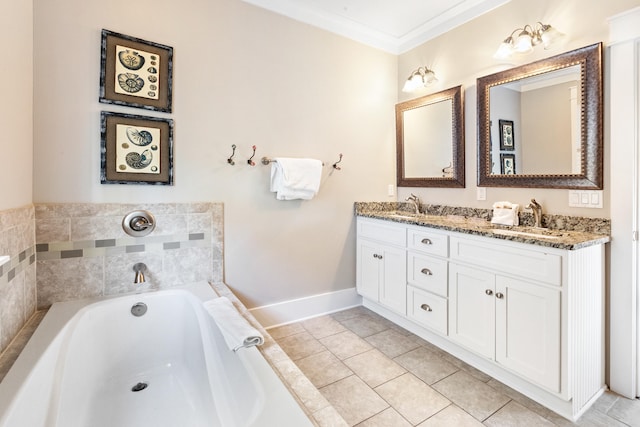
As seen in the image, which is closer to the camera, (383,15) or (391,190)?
(383,15)

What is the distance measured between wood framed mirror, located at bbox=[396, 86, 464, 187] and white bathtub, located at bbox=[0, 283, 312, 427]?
2039mm

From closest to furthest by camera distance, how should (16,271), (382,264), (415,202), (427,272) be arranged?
1. (16,271)
2. (427,272)
3. (382,264)
4. (415,202)

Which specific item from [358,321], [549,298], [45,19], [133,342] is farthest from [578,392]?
[45,19]

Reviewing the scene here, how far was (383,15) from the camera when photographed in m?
2.55

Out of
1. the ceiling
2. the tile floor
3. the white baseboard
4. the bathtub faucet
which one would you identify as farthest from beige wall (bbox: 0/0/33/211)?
the tile floor

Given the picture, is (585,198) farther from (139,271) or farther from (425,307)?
(139,271)

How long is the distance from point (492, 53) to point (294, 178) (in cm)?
172

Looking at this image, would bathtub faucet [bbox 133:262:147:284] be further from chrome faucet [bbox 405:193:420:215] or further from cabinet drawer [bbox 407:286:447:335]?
chrome faucet [bbox 405:193:420:215]

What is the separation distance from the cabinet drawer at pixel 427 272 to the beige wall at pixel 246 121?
730 mm

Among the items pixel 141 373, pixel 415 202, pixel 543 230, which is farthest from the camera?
pixel 415 202

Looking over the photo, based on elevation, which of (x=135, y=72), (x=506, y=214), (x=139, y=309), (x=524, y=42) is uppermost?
(x=524, y=42)

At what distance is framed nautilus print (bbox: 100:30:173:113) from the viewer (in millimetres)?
1843

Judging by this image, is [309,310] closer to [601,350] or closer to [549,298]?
[549,298]

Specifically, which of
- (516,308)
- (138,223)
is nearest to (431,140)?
(516,308)
